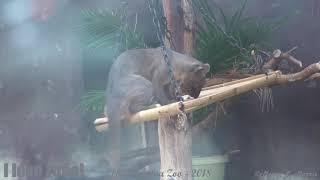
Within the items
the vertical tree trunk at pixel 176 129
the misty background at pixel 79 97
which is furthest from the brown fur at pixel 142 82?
the misty background at pixel 79 97

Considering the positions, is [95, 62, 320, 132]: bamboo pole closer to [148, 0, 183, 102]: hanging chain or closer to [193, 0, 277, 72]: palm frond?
[148, 0, 183, 102]: hanging chain

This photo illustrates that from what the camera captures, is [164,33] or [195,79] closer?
[164,33]

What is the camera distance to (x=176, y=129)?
259 centimetres

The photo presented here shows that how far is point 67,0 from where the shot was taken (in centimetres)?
356

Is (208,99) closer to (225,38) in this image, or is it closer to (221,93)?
(221,93)

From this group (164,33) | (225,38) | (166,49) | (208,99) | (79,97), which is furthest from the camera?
(79,97)

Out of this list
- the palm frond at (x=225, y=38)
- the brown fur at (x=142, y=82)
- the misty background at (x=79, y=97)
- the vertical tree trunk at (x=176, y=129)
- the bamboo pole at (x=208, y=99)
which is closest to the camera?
the bamboo pole at (x=208, y=99)

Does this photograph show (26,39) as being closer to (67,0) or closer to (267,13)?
(67,0)

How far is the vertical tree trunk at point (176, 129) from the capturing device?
8.43ft

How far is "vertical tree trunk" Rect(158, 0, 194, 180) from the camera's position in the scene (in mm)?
2570

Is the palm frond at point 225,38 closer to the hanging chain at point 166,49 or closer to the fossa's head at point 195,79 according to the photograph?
the fossa's head at point 195,79

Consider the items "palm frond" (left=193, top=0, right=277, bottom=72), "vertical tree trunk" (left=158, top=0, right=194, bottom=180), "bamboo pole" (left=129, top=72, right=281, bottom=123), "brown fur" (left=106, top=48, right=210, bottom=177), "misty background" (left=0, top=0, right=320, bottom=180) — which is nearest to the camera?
"bamboo pole" (left=129, top=72, right=281, bottom=123)

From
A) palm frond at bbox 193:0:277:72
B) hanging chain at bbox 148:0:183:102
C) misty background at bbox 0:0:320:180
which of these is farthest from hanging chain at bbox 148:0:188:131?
misty background at bbox 0:0:320:180

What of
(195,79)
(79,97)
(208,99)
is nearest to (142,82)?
(195,79)
